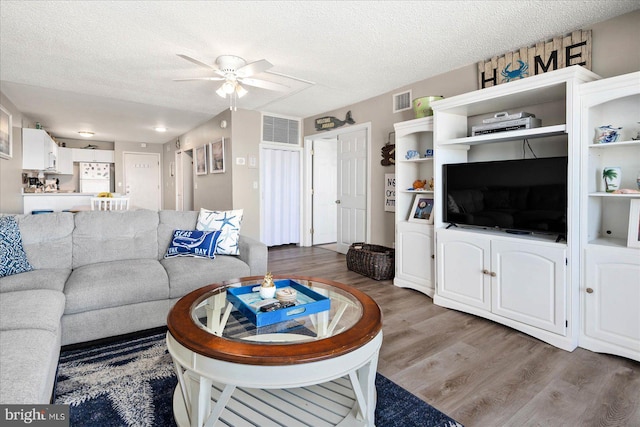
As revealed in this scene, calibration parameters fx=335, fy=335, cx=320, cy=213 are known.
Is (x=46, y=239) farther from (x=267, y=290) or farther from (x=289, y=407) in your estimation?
(x=289, y=407)

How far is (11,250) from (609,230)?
430 cm

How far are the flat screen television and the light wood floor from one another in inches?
32.9

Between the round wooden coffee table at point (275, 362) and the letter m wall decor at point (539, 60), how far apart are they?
2.61 meters

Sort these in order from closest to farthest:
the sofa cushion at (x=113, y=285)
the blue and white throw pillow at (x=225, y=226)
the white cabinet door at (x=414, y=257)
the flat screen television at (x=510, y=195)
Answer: the sofa cushion at (x=113, y=285) < the flat screen television at (x=510, y=195) < the blue and white throw pillow at (x=225, y=226) < the white cabinet door at (x=414, y=257)

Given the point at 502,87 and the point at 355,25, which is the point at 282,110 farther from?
the point at 502,87

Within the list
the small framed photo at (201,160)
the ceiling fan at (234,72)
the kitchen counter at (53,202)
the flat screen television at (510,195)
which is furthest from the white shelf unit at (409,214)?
the kitchen counter at (53,202)

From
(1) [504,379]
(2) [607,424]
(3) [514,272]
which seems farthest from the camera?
(3) [514,272]

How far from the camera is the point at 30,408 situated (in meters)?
1.03

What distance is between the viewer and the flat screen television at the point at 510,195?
2.39 m

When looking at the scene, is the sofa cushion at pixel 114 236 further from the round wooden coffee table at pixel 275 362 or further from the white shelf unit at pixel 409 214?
the white shelf unit at pixel 409 214

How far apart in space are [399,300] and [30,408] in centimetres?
279

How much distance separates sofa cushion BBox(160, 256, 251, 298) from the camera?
2.50 metres

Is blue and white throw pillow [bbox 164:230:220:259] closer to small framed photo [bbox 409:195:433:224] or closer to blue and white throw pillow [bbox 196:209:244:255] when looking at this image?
blue and white throw pillow [bbox 196:209:244:255]

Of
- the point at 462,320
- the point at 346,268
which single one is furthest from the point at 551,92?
the point at 346,268
